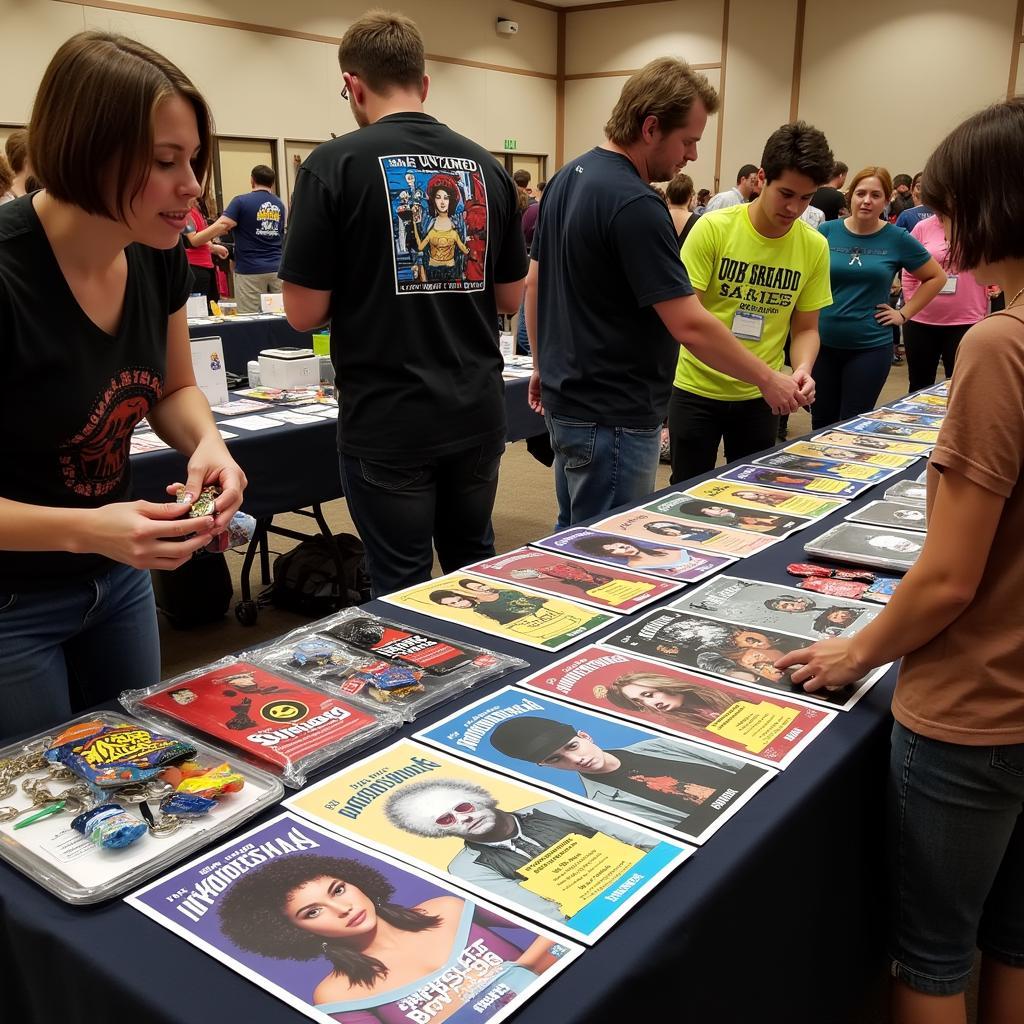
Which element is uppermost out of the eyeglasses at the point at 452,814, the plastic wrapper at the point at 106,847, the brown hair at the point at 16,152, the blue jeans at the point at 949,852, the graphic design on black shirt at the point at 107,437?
the brown hair at the point at 16,152

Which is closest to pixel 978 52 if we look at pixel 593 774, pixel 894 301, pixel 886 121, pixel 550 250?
→ pixel 886 121

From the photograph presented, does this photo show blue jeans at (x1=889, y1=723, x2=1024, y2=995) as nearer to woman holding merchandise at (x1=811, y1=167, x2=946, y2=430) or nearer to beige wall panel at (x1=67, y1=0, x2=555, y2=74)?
woman holding merchandise at (x1=811, y1=167, x2=946, y2=430)

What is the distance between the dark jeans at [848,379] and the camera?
3271mm

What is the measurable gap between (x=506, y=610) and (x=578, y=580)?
0.53 feet

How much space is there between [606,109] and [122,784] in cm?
1269

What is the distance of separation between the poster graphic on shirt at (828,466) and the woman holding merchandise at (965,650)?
3.36 ft

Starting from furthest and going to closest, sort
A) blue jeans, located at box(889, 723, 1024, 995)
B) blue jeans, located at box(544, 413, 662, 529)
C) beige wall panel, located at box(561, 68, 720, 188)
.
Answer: beige wall panel, located at box(561, 68, 720, 188)
blue jeans, located at box(544, 413, 662, 529)
blue jeans, located at box(889, 723, 1024, 995)

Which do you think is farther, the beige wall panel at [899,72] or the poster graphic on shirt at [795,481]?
the beige wall panel at [899,72]

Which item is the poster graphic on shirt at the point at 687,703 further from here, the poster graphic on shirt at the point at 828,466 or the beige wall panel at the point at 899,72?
the beige wall panel at the point at 899,72

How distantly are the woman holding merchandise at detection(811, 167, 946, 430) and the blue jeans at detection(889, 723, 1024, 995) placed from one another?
2.45m

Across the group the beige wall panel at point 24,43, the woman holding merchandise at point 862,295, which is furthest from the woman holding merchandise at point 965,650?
the beige wall panel at point 24,43

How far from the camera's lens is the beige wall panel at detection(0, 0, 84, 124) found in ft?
23.7

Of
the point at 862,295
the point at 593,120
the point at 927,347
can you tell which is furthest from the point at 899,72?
the point at 862,295

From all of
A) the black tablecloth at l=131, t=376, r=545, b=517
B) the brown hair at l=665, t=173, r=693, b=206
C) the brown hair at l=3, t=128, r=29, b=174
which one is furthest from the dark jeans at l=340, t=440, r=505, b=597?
the brown hair at l=665, t=173, r=693, b=206
